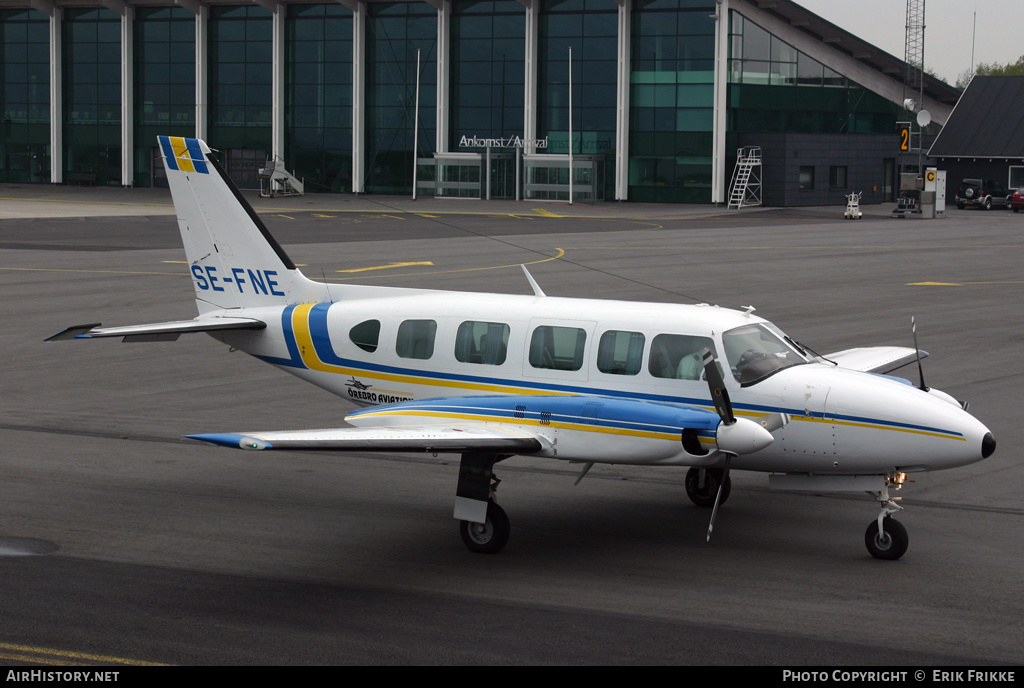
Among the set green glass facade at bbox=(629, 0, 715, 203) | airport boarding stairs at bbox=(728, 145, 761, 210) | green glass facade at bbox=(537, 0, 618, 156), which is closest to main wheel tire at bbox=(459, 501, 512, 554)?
airport boarding stairs at bbox=(728, 145, 761, 210)

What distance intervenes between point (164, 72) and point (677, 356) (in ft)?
297

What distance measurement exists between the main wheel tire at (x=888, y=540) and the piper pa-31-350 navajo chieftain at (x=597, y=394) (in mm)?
15

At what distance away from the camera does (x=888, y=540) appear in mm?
12625

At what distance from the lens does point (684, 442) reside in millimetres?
11844

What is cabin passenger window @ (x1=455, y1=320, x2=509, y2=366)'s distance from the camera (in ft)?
45.8

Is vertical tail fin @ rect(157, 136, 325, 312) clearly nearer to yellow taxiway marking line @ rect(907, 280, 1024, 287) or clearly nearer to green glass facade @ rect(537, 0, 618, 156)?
yellow taxiway marking line @ rect(907, 280, 1024, 287)

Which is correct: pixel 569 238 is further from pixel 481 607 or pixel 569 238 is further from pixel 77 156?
pixel 77 156

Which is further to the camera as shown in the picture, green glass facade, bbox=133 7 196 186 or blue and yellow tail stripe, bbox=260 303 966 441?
green glass facade, bbox=133 7 196 186

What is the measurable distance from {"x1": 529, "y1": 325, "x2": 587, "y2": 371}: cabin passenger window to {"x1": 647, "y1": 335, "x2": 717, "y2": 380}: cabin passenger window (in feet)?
2.85

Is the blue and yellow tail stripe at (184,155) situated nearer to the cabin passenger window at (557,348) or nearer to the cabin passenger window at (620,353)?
the cabin passenger window at (557,348)

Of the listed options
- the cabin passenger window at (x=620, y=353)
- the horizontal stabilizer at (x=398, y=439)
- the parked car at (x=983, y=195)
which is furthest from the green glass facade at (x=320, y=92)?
the horizontal stabilizer at (x=398, y=439)

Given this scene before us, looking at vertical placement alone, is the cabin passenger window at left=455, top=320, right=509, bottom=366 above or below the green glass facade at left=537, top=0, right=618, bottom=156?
below

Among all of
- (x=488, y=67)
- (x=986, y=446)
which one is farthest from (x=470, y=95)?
(x=986, y=446)

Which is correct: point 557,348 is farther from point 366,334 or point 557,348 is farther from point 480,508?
point 366,334
